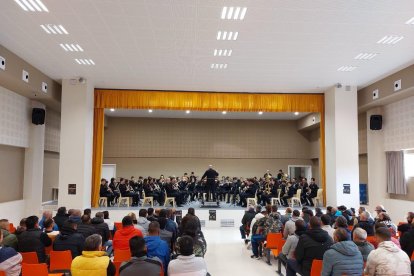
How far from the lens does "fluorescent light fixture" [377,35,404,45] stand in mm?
7909

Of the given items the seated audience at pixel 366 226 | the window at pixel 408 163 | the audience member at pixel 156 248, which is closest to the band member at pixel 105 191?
the audience member at pixel 156 248

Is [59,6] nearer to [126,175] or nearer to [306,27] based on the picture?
[306,27]

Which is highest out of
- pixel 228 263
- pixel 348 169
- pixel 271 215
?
pixel 348 169

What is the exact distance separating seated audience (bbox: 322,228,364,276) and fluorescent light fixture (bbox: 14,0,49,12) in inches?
246

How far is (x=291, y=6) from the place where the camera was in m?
6.47

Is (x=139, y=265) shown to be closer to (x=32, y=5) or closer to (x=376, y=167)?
(x=32, y=5)

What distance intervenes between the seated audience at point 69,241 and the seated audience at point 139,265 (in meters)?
1.65

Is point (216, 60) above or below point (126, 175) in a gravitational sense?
above

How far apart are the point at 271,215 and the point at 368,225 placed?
1.90m

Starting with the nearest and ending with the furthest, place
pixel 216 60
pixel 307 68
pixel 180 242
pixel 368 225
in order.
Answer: pixel 180 242 → pixel 368 225 → pixel 216 60 → pixel 307 68

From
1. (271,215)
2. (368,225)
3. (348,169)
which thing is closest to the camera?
(368,225)

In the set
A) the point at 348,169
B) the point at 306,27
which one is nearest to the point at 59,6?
the point at 306,27

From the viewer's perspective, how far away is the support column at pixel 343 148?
39.2 feet

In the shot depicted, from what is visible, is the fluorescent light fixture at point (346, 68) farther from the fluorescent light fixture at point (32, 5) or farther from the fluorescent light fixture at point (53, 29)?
the fluorescent light fixture at point (32, 5)
